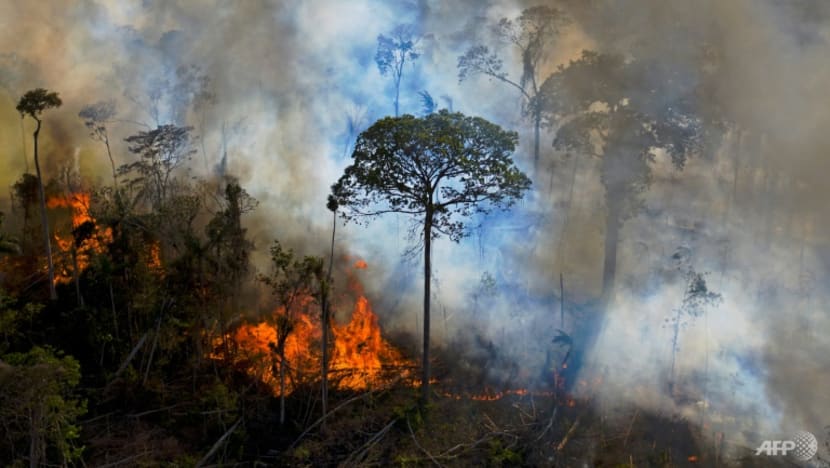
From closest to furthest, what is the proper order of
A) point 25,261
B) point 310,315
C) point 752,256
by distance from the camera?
point 310,315
point 25,261
point 752,256

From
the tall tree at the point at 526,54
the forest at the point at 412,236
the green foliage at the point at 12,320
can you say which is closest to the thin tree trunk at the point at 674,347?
the forest at the point at 412,236

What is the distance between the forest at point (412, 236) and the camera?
20750 millimetres

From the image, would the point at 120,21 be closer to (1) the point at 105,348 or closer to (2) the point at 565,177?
(1) the point at 105,348

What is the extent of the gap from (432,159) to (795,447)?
711 inches

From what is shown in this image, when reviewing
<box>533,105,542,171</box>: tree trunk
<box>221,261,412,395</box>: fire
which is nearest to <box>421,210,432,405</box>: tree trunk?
<box>221,261,412,395</box>: fire

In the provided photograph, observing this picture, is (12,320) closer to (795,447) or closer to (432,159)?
(432,159)

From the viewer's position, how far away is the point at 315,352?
24.9 meters

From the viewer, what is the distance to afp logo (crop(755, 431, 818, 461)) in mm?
21941

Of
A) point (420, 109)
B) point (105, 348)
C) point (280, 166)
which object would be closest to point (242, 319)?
point (105, 348)

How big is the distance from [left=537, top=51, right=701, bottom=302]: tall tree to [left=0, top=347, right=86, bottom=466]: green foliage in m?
23.3

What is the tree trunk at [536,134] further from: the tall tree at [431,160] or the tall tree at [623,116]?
the tall tree at [431,160]

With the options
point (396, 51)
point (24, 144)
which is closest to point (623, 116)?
point (396, 51)

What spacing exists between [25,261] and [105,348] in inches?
417

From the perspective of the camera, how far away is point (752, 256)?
32375mm
